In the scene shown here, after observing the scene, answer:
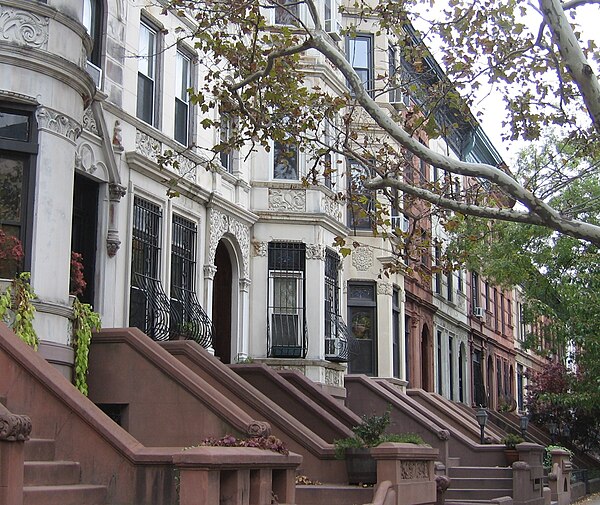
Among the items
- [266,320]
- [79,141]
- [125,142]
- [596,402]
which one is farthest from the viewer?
[596,402]

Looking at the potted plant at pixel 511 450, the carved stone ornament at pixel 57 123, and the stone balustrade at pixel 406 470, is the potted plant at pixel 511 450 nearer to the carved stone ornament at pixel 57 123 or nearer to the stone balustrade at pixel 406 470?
the stone balustrade at pixel 406 470

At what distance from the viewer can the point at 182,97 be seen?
66.9 ft

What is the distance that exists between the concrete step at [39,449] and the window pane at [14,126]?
166 inches

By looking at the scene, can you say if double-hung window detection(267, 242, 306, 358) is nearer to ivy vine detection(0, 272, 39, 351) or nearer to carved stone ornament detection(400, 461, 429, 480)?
carved stone ornament detection(400, 461, 429, 480)

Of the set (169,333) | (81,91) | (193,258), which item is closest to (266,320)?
(193,258)

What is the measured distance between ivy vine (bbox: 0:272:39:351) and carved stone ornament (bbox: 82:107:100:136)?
168 inches

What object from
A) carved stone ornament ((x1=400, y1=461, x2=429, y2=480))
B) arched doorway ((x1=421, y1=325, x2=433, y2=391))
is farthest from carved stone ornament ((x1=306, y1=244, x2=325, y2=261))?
arched doorway ((x1=421, y1=325, x2=433, y2=391))

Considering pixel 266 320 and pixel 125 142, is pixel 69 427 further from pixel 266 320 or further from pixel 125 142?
pixel 266 320

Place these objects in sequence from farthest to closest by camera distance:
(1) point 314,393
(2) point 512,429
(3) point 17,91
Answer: (2) point 512,429 < (1) point 314,393 < (3) point 17,91

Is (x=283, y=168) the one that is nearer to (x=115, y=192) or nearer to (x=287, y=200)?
(x=287, y=200)

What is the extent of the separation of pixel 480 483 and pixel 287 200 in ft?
25.5

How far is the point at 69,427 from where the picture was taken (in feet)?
39.0

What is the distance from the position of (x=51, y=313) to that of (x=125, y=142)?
503cm

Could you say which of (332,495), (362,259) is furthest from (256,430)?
(362,259)
